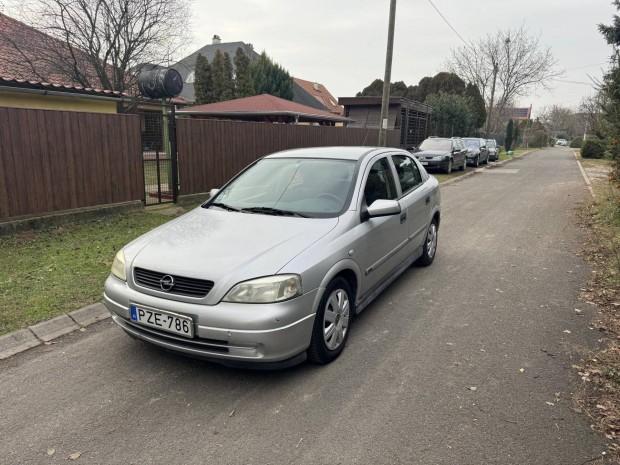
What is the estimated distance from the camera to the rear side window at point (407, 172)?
199 inches

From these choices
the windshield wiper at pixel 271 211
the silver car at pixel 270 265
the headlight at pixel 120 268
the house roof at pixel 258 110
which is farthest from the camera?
the house roof at pixel 258 110

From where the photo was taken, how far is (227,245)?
10.6ft

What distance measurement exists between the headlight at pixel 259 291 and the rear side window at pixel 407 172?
2547 mm

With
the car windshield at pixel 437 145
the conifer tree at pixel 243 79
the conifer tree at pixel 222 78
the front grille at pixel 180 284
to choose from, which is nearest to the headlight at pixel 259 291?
the front grille at pixel 180 284

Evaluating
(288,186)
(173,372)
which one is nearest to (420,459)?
(173,372)

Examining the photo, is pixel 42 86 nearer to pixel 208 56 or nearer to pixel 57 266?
pixel 57 266

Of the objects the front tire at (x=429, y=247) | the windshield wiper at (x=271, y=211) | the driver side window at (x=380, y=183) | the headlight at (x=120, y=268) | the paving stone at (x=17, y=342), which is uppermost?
the driver side window at (x=380, y=183)

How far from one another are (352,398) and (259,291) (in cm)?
98

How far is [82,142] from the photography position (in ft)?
25.3

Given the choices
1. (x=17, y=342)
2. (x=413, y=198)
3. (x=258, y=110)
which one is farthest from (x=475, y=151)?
(x=17, y=342)

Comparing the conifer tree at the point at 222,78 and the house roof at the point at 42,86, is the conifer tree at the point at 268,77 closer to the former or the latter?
the conifer tree at the point at 222,78

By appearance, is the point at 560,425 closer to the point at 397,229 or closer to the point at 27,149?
the point at 397,229

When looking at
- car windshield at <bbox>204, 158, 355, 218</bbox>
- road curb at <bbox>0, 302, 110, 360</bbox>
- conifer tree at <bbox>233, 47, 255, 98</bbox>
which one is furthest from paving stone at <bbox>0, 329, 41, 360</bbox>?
conifer tree at <bbox>233, 47, 255, 98</bbox>

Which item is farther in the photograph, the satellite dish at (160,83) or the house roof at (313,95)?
→ the house roof at (313,95)
